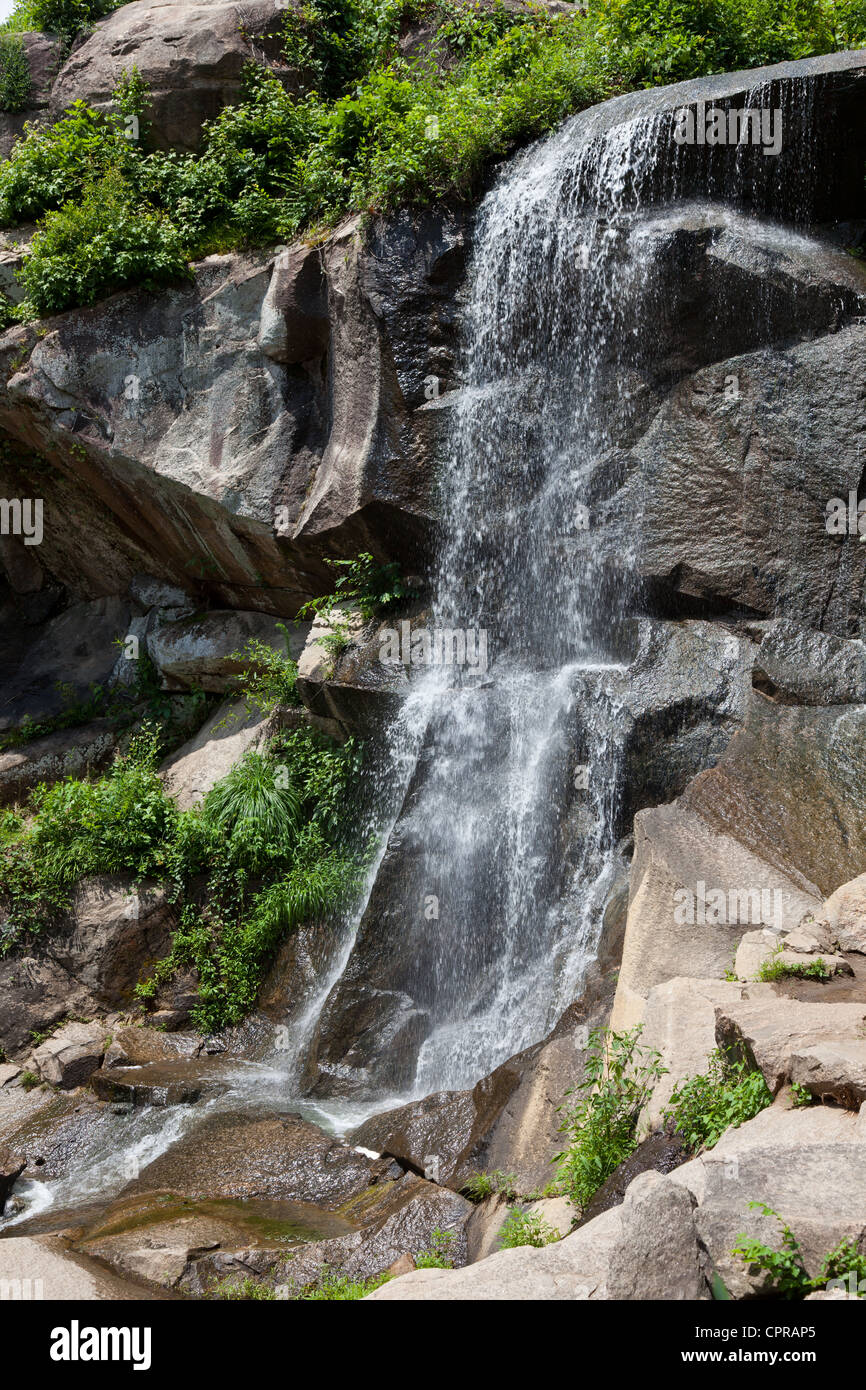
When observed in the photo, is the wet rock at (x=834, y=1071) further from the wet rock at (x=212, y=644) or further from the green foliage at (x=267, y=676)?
the wet rock at (x=212, y=644)

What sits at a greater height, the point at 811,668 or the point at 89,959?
the point at 811,668

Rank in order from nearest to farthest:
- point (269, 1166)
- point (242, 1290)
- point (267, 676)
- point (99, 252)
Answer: point (242, 1290)
point (269, 1166)
point (267, 676)
point (99, 252)

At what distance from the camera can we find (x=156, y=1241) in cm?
550

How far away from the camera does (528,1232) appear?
462cm

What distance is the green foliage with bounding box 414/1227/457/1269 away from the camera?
4.91 m

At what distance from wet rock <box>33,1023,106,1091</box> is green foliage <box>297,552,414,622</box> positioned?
403cm

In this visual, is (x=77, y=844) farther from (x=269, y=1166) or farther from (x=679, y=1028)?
(x=679, y=1028)

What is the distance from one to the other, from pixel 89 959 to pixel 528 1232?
240 inches

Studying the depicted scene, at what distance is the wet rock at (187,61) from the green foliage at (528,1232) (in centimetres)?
1224

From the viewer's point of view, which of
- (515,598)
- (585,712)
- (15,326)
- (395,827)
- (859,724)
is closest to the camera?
(859,724)

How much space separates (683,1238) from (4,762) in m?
10.4

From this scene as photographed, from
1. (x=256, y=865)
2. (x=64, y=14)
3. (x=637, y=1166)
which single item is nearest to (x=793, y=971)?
(x=637, y=1166)
